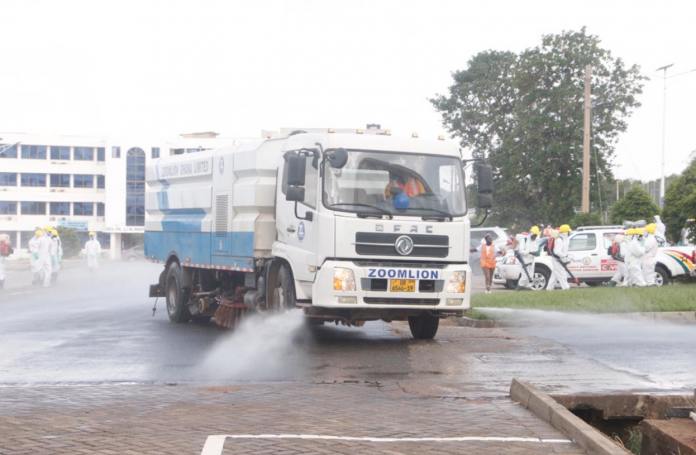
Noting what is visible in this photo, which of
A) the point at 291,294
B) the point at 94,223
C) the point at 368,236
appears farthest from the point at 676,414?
the point at 94,223

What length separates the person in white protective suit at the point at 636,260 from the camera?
23.7 meters

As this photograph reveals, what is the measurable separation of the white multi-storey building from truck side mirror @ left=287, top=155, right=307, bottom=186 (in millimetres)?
88216

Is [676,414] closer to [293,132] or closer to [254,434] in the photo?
[254,434]

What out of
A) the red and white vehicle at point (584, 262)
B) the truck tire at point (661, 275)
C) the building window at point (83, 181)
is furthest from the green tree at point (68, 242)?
the truck tire at point (661, 275)

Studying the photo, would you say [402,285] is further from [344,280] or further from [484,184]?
[484,184]

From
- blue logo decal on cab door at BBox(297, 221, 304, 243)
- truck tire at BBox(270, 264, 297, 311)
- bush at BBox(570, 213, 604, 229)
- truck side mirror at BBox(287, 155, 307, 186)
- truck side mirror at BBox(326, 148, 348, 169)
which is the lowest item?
truck tire at BBox(270, 264, 297, 311)

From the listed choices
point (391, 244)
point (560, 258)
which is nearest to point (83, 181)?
point (560, 258)

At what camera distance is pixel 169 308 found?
1784cm

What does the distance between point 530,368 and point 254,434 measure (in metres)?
4.92

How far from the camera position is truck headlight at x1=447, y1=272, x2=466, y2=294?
1297 cm

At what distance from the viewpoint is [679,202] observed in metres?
28.9

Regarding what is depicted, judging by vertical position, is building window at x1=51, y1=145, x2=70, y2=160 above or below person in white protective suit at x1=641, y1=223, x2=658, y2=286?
above

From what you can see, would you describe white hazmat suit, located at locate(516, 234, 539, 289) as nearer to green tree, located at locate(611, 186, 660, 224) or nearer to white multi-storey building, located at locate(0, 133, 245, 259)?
green tree, located at locate(611, 186, 660, 224)

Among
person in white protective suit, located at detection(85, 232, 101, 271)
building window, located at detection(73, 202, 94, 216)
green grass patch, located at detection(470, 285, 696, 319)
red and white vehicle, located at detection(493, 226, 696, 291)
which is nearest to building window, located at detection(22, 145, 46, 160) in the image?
building window, located at detection(73, 202, 94, 216)
